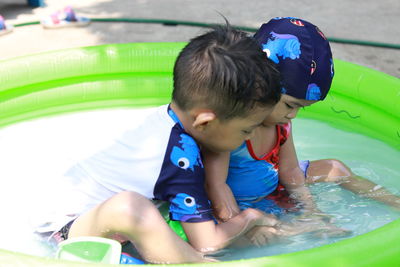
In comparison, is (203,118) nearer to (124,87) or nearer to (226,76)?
(226,76)

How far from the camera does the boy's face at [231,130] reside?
1.71 meters

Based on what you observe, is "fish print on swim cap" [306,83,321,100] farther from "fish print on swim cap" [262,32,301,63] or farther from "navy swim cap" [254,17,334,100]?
"fish print on swim cap" [262,32,301,63]

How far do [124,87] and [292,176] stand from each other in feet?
4.25

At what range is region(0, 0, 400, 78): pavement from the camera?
434 centimetres

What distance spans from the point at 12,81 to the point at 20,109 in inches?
6.4

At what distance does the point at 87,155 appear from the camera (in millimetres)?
1953

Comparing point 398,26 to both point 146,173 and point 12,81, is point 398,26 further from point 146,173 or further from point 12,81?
point 146,173

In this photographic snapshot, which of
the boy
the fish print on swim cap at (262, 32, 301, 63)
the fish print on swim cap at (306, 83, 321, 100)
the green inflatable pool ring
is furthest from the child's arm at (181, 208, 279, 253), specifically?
the green inflatable pool ring

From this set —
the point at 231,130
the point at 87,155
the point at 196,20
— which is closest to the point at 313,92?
the point at 231,130

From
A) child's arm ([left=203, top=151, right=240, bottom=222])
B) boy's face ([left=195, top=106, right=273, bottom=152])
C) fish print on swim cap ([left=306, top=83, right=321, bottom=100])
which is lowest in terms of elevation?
child's arm ([left=203, top=151, right=240, bottom=222])

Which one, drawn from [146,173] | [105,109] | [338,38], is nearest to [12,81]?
[105,109]

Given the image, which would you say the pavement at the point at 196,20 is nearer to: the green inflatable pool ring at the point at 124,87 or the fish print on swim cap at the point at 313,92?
the green inflatable pool ring at the point at 124,87

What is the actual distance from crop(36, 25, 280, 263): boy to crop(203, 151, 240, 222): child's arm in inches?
1.8

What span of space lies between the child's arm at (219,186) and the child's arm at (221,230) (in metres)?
0.04
